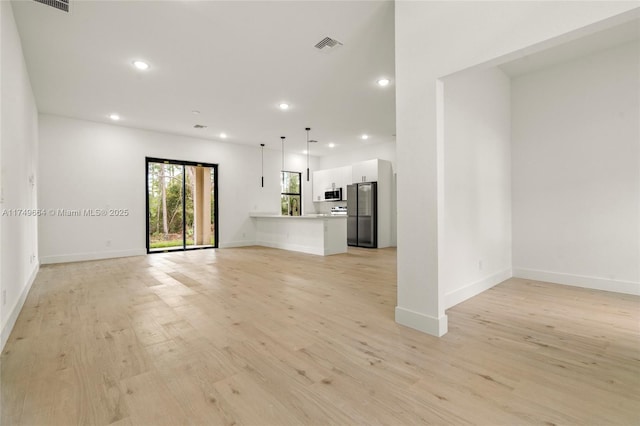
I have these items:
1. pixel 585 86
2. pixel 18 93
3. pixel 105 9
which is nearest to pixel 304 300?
pixel 105 9

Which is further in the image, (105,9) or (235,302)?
(235,302)

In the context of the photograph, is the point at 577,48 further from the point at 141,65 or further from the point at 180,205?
the point at 180,205

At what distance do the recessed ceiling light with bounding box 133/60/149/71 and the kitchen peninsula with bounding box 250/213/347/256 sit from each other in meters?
4.10

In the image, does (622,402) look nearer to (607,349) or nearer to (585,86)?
(607,349)

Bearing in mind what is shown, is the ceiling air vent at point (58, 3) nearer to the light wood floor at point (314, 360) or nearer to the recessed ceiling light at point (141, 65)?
the recessed ceiling light at point (141, 65)

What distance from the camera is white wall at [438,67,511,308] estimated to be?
9.91 feet

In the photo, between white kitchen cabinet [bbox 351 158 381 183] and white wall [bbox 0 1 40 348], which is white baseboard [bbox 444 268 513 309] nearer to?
white wall [bbox 0 1 40 348]

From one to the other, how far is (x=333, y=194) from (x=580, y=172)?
5.96m

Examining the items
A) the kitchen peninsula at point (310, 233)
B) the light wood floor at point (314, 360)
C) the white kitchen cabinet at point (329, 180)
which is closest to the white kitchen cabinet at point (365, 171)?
the white kitchen cabinet at point (329, 180)

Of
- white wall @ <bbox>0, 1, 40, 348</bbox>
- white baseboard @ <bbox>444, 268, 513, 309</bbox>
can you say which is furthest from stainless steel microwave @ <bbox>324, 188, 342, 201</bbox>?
white wall @ <bbox>0, 1, 40, 348</bbox>

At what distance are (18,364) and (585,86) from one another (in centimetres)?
618

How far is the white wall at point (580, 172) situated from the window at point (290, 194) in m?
6.62

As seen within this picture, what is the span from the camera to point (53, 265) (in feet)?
18.0

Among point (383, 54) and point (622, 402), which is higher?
point (383, 54)
